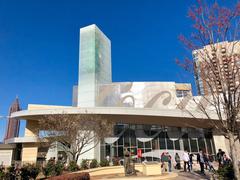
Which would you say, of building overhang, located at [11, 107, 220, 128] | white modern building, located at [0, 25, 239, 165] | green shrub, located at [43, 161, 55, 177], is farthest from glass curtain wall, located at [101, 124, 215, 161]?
green shrub, located at [43, 161, 55, 177]

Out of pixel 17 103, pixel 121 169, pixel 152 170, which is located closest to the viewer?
pixel 152 170

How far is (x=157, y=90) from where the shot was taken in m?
42.7

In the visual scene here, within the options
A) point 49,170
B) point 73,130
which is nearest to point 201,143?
point 73,130

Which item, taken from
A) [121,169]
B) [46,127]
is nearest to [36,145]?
[46,127]

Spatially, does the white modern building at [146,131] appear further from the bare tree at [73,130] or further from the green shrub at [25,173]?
the green shrub at [25,173]

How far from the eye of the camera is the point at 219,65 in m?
7.46

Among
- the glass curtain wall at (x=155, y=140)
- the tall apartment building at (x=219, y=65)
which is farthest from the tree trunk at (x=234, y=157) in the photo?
the glass curtain wall at (x=155, y=140)

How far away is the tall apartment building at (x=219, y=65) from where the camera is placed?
7160 millimetres

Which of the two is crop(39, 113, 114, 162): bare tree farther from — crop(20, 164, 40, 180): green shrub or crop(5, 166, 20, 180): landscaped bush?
crop(5, 166, 20, 180): landscaped bush

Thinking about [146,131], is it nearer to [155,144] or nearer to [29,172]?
[155,144]

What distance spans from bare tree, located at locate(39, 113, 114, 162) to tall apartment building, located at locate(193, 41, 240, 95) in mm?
15036

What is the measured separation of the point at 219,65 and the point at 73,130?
52.1 feet

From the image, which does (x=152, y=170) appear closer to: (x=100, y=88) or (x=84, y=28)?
(x=100, y=88)

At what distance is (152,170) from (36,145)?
22.6 metres
